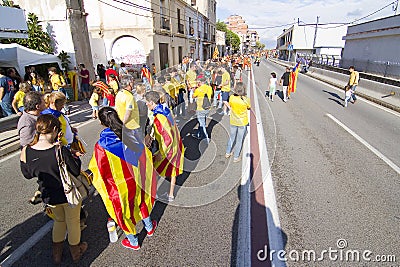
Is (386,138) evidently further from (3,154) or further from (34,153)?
(3,154)

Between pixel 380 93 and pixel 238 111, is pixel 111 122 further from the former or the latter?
pixel 380 93

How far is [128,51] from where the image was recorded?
1928 cm

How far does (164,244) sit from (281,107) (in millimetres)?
8389

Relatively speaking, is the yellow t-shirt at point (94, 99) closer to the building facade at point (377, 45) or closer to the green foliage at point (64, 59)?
the green foliage at point (64, 59)

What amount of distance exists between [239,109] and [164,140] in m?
1.93

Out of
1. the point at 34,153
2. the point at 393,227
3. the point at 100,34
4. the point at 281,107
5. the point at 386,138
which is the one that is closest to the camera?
the point at 34,153

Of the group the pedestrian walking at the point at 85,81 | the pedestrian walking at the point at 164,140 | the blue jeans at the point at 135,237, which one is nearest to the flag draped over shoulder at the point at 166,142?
the pedestrian walking at the point at 164,140

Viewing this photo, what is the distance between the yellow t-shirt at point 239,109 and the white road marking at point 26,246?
137 inches

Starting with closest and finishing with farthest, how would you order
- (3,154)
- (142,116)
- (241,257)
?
(241,257) → (142,116) → (3,154)

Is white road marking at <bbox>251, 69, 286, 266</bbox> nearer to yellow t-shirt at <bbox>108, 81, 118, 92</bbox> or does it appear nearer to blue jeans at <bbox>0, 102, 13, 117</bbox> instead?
yellow t-shirt at <bbox>108, 81, 118, 92</bbox>

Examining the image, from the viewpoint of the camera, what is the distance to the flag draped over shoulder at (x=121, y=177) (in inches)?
86.0

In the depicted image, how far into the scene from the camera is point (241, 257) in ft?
8.34

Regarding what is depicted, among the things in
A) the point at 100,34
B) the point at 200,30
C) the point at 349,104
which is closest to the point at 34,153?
the point at 349,104

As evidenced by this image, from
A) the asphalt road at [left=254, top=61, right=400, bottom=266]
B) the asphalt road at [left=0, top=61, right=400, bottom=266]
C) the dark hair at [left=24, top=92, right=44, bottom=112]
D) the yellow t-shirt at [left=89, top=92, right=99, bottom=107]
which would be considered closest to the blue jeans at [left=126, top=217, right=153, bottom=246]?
the asphalt road at [left=0, top=61, right=400, bottom=266]
